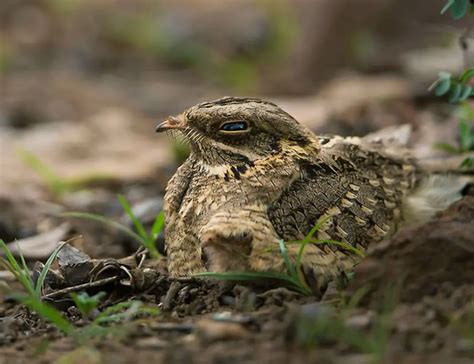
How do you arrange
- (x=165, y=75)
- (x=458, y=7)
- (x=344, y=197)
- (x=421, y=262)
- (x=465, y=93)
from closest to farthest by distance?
(x=421, y=262), (x=458, y=7), (x=344, y=197), (x=465, y=93), (x=165, y=75)

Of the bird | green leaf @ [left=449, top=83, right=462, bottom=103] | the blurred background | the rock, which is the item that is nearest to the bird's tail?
the bird

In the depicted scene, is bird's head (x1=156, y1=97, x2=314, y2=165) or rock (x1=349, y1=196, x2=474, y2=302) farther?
→ bird's head (x1=156, y1=97, x2=314, y2=165)

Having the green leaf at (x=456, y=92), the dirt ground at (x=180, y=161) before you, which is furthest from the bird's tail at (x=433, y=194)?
the green leaf at (x=456, y=92)

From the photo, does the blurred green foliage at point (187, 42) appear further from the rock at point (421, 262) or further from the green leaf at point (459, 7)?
→ the rock at point (421, 262)

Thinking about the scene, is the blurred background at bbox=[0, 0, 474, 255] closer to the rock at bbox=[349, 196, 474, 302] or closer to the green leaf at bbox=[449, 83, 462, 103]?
the green leaf at bbox=[449, 83, 462, 103]

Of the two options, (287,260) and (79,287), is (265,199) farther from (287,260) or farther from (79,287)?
(79,287)

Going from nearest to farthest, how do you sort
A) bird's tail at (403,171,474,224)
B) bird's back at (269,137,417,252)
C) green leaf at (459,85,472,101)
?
bird's back at (269,137,417,252) → green leaf at (459,85,472,101) → bird's tail at (403,171,474,224)

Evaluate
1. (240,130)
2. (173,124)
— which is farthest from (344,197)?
(173,124)
